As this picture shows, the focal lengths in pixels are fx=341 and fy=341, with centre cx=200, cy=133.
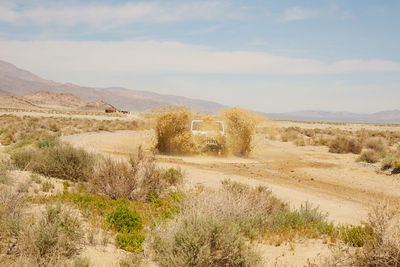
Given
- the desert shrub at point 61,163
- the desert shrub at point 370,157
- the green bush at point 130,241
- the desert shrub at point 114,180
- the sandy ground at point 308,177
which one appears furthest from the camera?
the desert shrub at point 370,157

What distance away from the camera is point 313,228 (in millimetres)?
6809

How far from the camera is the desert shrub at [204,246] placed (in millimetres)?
4359

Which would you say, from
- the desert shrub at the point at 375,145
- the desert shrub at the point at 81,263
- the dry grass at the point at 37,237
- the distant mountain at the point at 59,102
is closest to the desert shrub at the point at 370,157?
the desert shrub at the point at 375,145

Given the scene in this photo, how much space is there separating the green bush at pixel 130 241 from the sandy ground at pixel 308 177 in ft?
16.9

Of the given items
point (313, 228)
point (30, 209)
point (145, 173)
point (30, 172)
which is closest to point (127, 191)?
point (145, 173)

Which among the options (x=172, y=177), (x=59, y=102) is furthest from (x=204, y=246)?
(x=59, y=102)

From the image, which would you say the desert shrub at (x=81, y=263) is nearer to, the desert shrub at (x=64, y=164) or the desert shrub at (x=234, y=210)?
the desert shrub at (x=234, y=210)

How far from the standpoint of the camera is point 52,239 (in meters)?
4.65

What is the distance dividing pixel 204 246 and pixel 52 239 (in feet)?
6.89

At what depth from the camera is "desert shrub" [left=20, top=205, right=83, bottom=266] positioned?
14.5 ft

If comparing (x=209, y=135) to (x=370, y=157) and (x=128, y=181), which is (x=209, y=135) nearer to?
(x=370, y=157)

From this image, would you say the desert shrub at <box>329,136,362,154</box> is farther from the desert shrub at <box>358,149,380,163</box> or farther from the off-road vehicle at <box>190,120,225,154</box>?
the off-road vehicle at <box>190,120,225,154</box>

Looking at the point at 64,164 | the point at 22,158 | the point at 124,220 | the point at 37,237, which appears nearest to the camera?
the point at 37,237

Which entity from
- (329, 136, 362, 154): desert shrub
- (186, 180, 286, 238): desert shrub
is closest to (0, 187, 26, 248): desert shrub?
(186, 180, 286, 238): desert shrub
